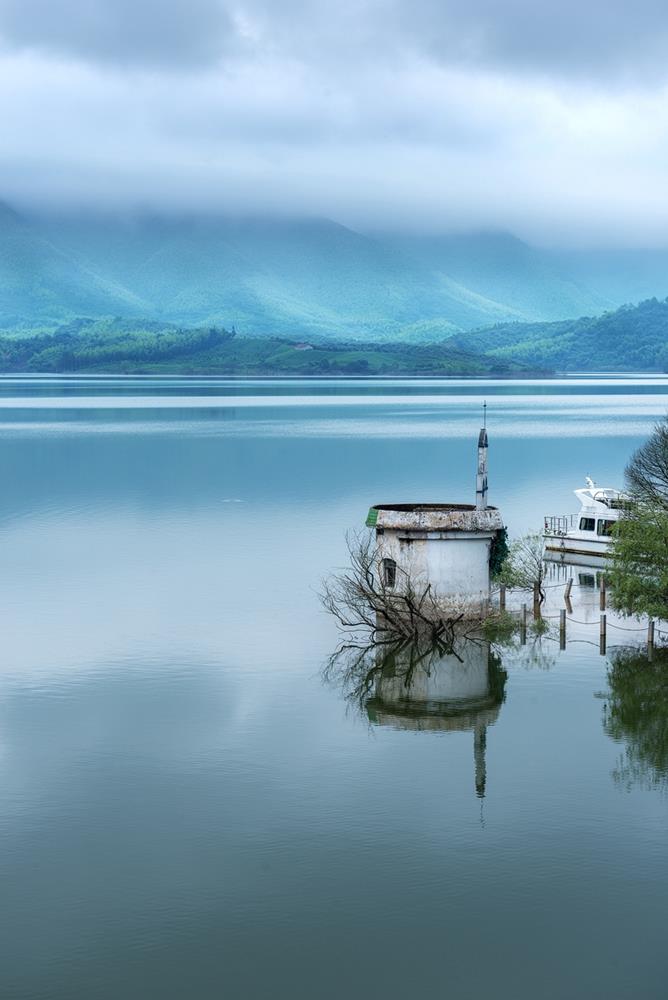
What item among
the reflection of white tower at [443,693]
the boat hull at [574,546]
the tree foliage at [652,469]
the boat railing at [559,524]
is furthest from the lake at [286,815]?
the tree foliage at [652,469]

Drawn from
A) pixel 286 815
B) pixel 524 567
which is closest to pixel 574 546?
pixel 524 567

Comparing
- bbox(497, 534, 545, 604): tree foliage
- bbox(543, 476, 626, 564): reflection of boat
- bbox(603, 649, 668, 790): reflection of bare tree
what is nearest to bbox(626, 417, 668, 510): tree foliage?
bbox(543, 476, 626, 564): reflection of boat

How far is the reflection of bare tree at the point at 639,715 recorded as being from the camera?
Answer: 38.9 m

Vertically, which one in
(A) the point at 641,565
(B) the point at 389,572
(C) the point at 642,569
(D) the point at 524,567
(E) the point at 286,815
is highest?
(A) the point at 641,565

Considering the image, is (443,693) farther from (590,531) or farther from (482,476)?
(590,531)

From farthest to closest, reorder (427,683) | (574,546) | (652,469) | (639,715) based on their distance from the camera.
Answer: (652,469) < (574,546) < (427,683) < (639,715)

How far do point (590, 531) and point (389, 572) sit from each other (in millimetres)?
23470

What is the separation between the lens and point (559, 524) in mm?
84375

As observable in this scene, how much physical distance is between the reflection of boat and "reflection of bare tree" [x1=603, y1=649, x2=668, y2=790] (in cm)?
2175

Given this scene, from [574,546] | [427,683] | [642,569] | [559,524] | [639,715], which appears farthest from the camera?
[559,524]

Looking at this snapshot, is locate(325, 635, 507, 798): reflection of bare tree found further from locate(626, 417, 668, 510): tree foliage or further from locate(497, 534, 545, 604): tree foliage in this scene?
locate(626, 417, 668, 510): tree foliage

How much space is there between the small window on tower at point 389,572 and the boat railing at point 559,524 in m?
22.9

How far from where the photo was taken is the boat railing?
77356 millimetres

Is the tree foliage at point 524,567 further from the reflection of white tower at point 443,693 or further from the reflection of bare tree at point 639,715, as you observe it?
the reflection of bare tree at point 639,715
